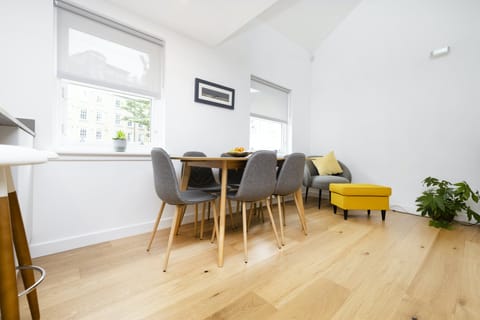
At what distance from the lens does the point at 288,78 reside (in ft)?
12.9

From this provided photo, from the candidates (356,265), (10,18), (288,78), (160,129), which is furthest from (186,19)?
(356,265)

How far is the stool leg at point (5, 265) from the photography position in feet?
1.92

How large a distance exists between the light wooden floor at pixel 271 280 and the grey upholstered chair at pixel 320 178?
1231 mm

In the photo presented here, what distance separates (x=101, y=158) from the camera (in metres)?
1.95

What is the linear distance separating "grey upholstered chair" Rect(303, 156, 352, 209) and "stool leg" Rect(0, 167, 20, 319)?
331 cm

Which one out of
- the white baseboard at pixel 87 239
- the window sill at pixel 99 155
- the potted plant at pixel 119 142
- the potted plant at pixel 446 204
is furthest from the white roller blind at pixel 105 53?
the potted plant at pixel 446 204

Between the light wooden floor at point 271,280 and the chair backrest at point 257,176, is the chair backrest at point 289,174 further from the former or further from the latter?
the light wooden floor at point 271,280

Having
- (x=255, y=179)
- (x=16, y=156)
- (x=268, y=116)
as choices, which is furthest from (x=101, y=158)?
(x=268, y=116)

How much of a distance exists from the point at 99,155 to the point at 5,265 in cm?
153

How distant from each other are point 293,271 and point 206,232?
1.06 m

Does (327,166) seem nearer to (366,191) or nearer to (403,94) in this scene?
(366,191)

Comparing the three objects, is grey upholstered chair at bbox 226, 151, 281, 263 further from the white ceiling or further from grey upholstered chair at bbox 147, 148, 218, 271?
the white ceiling

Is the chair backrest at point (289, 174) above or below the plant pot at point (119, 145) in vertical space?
below

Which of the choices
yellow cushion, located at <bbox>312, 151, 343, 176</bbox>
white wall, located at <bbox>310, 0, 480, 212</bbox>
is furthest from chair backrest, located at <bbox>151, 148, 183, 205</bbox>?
white wall, located at <bbox>310, 0, 480, 212</bbox>
